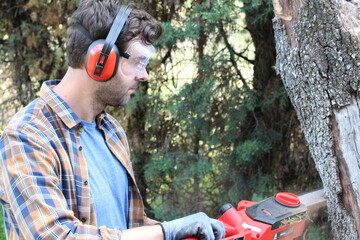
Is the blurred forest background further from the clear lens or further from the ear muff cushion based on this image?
the ear muff cushion

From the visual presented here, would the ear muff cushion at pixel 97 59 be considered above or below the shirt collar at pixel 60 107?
above

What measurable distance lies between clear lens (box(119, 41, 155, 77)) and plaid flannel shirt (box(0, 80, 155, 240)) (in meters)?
0.34

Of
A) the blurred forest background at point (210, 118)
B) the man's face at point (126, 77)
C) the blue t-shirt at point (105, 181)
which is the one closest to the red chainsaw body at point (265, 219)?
the blue t-shirt at point (105, 181)

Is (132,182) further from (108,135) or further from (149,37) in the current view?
(149,37)

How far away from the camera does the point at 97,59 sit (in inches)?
81.8

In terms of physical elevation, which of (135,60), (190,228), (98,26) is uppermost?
(98,26)

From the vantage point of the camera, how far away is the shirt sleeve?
178cm

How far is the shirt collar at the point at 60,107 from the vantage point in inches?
82.3

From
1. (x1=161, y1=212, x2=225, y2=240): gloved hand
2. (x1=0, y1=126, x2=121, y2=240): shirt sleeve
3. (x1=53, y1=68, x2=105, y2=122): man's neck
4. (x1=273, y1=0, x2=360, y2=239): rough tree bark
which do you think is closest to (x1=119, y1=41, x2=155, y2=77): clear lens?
(x1=53, y1=68, x2=105, y2=122): man's neck

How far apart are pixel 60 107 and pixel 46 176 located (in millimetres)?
399

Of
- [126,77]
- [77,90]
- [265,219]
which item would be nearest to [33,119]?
[77,90]

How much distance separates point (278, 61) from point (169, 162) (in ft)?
7.22

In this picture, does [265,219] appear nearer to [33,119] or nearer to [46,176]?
[46,176]

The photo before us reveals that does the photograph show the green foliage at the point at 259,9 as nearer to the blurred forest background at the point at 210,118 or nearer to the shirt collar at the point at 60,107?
the blurred forest background at the point at 210,118
